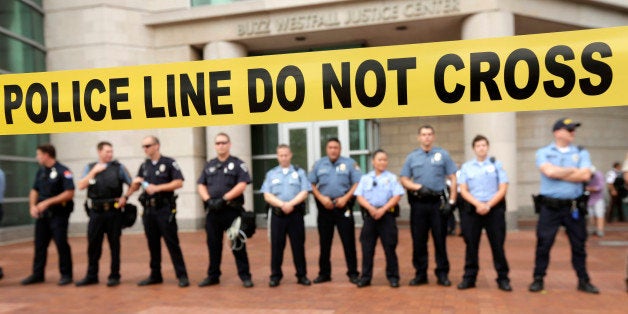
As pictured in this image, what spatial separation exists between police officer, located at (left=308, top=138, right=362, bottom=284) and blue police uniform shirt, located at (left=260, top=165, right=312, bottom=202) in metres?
0.20

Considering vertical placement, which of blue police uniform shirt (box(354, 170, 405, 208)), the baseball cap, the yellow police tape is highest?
the yellow police tape

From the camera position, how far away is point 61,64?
14.5 metres

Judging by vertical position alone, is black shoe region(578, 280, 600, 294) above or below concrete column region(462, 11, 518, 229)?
below

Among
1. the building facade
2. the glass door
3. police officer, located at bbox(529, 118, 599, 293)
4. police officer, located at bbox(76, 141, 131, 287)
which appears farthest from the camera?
the glass door

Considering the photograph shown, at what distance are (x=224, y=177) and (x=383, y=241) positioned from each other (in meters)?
2.26

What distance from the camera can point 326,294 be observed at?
20.8ft

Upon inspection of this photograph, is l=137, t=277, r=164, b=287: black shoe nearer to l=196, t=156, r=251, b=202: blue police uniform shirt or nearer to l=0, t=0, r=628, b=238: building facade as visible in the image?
l=196, t=156, r=251, b=202: blue police uniform shirt

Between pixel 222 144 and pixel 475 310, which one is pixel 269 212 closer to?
pixel 222 144

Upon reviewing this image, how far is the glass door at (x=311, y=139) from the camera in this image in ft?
49.0

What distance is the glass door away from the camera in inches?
588

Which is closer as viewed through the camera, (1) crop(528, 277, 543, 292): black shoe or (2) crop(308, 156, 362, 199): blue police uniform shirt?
(1) crop(528, 277, 543, 292): black shoe

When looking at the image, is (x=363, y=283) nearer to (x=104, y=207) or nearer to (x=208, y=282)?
(x=208, y=282)

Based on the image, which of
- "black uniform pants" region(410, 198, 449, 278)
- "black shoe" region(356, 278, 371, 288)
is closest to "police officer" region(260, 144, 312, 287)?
"black shoe" region(356, 278, 371, 288)

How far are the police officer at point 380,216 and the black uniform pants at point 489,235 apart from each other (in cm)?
88
